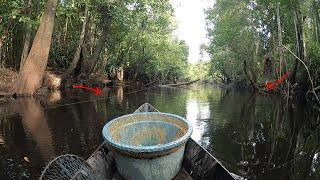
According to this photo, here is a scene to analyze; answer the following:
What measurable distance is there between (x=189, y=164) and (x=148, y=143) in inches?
45.7

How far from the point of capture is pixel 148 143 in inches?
264

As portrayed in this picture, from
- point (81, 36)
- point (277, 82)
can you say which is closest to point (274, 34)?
point (277, 82)

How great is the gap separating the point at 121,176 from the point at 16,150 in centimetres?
341

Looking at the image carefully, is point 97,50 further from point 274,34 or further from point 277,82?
point 274,34

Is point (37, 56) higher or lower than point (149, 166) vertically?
higher

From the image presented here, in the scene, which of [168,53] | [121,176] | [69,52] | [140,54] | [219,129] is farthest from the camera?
[168,53]

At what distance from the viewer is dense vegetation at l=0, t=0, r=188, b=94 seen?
1784cm

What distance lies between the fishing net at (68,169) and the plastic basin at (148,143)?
0.48 metres

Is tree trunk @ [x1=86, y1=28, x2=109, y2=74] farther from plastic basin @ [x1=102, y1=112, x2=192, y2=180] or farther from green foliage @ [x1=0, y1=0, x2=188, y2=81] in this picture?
plastic basin @ [x1=102, y1=112, x2=192, y2=180]

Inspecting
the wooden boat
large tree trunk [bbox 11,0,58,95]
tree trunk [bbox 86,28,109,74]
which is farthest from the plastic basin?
tree trunk [bbox 86,28,109,74]

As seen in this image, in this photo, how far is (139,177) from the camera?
16.8 feet

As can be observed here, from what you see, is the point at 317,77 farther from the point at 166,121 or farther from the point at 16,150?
the point at 16,150

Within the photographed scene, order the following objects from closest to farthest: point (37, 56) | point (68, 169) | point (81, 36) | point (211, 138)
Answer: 1. point (68, 169)
2. point (211, 138)
3. point (37, 56)
4. point (81, 36)

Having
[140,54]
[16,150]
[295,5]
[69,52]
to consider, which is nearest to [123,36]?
[69,52]
